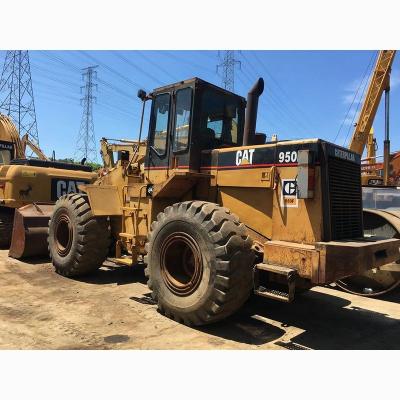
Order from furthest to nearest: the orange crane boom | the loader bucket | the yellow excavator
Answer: the orange crane boom → the loader bucket → the yellow excavator

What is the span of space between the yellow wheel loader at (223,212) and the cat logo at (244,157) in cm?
1

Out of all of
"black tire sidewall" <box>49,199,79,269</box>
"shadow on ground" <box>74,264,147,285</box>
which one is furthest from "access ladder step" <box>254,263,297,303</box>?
"black tire sidewall" <box>49,199,79,269</box>

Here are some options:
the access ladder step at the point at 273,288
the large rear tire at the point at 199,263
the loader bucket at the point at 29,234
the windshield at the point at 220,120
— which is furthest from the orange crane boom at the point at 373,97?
the access ladder step at the point at 273,288

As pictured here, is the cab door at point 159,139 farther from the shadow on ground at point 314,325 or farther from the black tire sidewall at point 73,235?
the shadow on ground at point 314,325

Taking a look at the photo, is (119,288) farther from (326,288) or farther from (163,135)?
(326,288)

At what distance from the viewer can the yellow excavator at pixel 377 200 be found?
681 cm

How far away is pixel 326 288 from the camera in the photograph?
7355 mm

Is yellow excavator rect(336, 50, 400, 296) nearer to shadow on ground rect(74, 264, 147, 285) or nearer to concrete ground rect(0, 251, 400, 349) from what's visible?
concrete ground rect(0, 251, 400, 349)

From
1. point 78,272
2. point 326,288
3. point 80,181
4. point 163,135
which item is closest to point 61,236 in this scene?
point 78,272

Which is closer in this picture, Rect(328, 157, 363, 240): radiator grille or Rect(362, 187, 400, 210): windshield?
Rect(328, 157, 363, 240): radiator grille

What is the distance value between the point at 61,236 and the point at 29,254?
1.32 m

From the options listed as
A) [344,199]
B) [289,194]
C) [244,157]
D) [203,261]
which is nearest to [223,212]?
[203,261]

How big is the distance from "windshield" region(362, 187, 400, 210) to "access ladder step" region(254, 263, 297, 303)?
20.5ft

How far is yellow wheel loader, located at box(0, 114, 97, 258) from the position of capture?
855 centimetres
